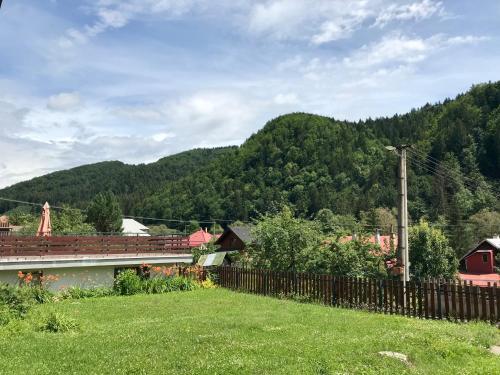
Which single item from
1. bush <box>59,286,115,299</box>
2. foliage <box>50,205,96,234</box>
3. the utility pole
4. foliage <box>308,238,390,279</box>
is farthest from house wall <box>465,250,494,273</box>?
bush <box>59,286,115,299</box>

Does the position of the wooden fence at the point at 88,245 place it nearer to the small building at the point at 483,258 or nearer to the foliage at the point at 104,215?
the small building at the point at 483,258

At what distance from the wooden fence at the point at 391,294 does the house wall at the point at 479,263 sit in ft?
166

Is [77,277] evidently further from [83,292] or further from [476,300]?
[476,300]

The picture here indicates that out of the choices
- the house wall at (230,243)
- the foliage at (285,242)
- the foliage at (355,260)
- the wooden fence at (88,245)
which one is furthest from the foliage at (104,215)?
the foliage at (355,260)

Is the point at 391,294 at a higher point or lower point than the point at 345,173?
lower

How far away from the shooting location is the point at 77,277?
2316 centimetres

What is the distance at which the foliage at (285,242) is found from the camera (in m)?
23.6

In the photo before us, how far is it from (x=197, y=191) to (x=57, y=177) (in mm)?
66917

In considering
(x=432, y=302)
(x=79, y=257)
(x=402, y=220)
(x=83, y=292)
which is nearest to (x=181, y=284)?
(x=83, y=292)

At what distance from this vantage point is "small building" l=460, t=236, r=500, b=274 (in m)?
62.0

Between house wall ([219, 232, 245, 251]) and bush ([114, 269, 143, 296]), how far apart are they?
44106 millimetres

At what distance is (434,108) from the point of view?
466 feet

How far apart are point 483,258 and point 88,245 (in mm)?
55084

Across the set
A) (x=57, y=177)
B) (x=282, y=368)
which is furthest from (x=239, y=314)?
(x=57, y=177)
